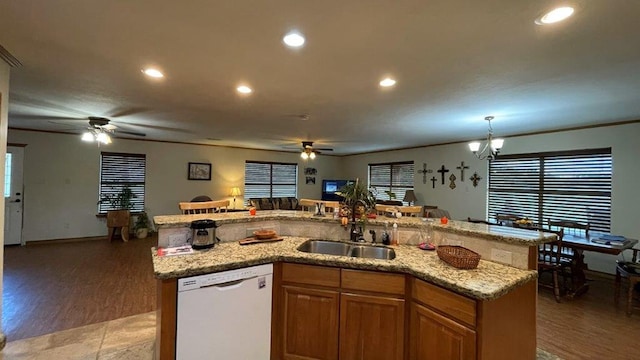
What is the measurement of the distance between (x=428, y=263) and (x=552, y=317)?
2.31 metres

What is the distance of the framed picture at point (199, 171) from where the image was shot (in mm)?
7621

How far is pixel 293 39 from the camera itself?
1972mm

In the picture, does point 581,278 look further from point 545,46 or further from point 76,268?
point 76,268

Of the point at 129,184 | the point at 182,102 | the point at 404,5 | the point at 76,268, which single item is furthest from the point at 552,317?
the point at 129,184

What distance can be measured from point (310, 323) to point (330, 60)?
2.05m

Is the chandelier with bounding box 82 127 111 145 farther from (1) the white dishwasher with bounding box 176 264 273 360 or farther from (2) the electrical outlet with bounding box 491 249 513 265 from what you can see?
(2) the electrical outlet with bounding box 491 249 513 265

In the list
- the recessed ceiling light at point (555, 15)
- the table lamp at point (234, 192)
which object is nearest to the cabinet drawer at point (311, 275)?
the recessed ceiling light at point (555, 15)

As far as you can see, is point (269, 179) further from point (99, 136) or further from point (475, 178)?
point (475, 178)

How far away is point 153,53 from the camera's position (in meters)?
2.23

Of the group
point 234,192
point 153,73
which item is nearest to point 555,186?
point 153,73

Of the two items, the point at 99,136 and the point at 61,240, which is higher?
the point at 99,136

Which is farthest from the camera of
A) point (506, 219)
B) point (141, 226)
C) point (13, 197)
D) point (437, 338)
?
point (141, 226)

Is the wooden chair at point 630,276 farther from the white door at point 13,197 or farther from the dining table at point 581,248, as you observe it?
the white door at point 13,197

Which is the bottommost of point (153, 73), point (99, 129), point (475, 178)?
point (475, 178)
